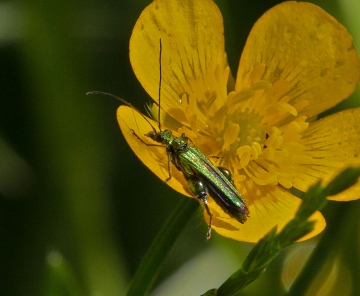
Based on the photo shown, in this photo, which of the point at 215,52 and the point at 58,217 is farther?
Answer: the point at 58,217

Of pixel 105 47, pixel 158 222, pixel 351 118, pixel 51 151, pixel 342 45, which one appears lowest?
pixel 158 222

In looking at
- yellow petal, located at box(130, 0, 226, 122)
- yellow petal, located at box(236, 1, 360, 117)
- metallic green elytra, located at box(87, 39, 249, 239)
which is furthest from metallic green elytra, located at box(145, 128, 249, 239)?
yellow petal, located at box(236, 1, 360, 117)

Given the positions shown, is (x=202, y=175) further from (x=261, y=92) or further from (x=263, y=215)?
(x=261, y=92)

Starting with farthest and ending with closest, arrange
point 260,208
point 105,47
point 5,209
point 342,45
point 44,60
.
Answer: point 105,47 < point 5,209 < point 44,60 < point 342,45 < point 260,208

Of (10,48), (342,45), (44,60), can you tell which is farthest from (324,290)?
(10,48)

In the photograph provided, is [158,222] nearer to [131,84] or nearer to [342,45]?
[131,84]

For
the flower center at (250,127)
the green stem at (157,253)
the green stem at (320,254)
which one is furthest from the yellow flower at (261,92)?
the green stem at (157,253)

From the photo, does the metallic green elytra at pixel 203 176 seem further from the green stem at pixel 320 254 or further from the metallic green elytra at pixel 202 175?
the green stem at pixel 320 254
